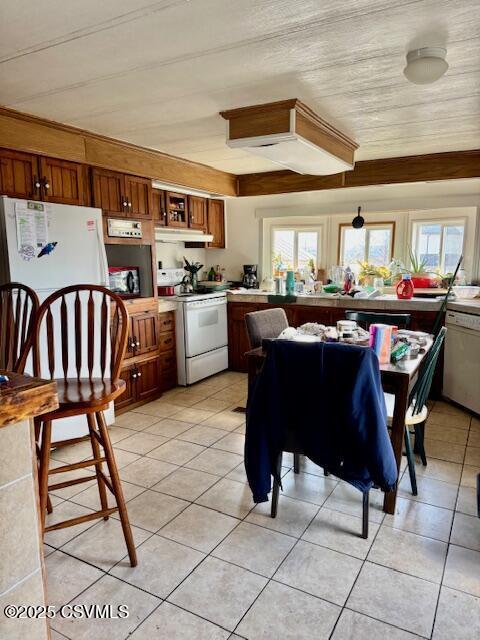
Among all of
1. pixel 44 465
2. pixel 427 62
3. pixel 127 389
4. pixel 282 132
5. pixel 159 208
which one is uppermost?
pixel 427 62

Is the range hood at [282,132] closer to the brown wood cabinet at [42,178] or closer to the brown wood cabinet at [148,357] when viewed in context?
the brown wood cabinet at [42,178]

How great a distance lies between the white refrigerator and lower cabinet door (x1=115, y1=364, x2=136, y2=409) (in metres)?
0.64

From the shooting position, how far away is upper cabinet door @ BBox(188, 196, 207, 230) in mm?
4711

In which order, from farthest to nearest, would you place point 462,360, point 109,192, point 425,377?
point 462,360 → point 109,192 → point 425,377

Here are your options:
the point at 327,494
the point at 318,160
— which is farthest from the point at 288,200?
the point at 327,494

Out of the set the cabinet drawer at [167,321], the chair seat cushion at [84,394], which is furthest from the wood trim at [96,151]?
the chair seat cushion at [84,394]

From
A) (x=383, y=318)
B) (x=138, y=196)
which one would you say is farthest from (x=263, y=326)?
(x=138, y=196)

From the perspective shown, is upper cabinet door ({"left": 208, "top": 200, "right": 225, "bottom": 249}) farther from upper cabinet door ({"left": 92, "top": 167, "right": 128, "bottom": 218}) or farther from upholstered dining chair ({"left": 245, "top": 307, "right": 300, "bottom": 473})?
upholstered dining chair ({"left": 245, "top": 307, "right": 300, "bottom": 473})

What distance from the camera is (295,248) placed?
5.25 m

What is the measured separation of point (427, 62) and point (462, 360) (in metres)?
2.49

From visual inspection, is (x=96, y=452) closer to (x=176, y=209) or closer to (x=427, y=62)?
(x=427, y=62)

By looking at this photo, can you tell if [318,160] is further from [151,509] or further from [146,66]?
[151,509]

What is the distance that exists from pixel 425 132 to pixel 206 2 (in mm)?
2254

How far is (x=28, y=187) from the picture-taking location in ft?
9.16
